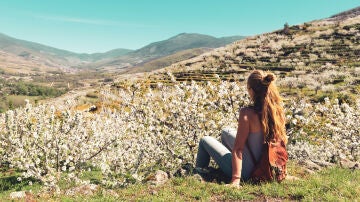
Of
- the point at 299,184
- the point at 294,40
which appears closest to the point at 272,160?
the point at 299,184

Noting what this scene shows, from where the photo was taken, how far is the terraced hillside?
7712 cm

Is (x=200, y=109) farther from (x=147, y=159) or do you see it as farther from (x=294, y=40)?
(x=294, y=40)

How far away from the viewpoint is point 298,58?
116 m

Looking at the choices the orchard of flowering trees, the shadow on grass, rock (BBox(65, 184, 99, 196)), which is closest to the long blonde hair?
rock (BBox(65, 184, 99, 196))

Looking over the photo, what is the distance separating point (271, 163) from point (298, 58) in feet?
376

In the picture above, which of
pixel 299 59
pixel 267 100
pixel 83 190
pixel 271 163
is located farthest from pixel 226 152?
pixel 299 59

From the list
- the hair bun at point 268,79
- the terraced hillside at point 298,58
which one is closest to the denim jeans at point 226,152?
the hair bun at point 268,79

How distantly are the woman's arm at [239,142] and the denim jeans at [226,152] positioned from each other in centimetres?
27

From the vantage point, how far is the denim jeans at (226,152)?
7.88m

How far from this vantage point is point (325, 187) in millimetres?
8047

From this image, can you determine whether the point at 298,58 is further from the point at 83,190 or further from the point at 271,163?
the point at 83,190

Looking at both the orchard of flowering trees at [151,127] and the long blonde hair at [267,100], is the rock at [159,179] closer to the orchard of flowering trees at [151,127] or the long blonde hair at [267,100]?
the orchard of flowering trees at [151,127]

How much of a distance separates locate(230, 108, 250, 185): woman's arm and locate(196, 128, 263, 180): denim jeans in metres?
0.27

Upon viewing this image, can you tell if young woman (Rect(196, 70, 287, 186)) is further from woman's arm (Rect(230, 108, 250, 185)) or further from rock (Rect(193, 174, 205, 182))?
rock (Rect(193, 174, 205, 182))
